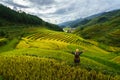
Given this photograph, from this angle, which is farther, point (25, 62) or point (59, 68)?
point (25, 62)

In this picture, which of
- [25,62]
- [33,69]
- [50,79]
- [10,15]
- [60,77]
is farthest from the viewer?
[10,15]

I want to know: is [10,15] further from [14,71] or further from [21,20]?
[14,71]

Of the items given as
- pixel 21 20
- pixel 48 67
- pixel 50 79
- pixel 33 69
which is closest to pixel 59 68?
pixel 48 67

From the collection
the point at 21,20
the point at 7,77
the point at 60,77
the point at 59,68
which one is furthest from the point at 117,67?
the point at 21,20

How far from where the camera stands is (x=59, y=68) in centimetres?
2464

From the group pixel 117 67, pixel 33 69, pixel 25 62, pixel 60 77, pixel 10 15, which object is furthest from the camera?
pixel 10 15

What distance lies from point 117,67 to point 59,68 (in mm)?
11804

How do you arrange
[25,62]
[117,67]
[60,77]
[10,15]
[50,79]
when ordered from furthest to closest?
[10,15] → [117,67] → [25,62] → [60,77] → [50,79]

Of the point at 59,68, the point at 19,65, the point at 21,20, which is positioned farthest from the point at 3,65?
the point at 21,20

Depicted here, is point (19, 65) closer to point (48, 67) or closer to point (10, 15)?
point (48, 67)

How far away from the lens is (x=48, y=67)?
2467 cm

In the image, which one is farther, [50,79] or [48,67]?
[48,67]

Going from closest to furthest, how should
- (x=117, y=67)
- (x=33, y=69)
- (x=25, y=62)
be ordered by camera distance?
(x=33, y=69), (x=25, y=62), (x=117, y=67)

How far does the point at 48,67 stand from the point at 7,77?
16.5ft
